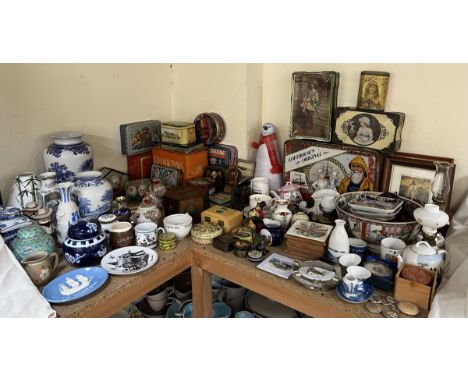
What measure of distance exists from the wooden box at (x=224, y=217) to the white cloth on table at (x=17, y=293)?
553 mm

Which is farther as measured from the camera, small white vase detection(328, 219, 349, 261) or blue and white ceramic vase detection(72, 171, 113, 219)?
blue and white ceramic vase detection(72, 171, 113, 219)

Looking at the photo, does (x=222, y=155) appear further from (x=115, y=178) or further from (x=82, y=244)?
(x=82, y=244)

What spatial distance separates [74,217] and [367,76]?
1.03 meters

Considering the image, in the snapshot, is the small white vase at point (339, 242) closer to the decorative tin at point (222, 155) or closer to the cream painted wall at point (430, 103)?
the cream painted wall at point (430, 103)

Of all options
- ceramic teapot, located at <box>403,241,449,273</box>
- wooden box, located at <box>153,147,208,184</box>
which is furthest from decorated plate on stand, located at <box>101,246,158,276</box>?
ceramic teapot, located at <box>403,241,449,273</box>

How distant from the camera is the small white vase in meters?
1.03

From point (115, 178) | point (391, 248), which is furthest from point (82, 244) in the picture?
point (391, 248)

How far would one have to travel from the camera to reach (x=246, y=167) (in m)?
1.53

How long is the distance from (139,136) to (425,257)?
1159 mm

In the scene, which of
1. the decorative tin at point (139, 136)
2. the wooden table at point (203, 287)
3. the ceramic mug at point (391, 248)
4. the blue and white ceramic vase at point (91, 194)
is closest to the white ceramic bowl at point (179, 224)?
the wooden table at point (203, 287)

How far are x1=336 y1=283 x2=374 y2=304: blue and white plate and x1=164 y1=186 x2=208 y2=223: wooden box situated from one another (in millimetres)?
567

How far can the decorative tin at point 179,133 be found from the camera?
1506mm

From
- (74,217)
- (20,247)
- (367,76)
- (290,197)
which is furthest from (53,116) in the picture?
(367,76)

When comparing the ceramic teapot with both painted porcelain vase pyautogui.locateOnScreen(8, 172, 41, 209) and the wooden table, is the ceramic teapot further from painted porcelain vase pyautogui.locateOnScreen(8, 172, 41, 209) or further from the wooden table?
painted porcelain vase pyautogui.locateOnScreen(8, 172, 41, 209)
